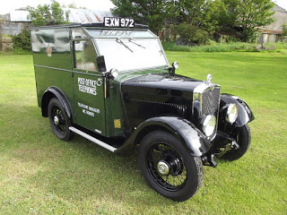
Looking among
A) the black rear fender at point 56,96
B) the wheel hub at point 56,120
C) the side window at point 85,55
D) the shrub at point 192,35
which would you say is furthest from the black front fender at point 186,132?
the shrub at point 192,35

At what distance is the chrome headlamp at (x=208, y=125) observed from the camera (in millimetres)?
3117

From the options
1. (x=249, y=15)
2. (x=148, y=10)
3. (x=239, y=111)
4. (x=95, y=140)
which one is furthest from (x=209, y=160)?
(x=249, y=15)

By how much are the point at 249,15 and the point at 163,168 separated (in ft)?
110

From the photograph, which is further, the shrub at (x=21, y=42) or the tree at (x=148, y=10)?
the tree at (x=148, y=10)

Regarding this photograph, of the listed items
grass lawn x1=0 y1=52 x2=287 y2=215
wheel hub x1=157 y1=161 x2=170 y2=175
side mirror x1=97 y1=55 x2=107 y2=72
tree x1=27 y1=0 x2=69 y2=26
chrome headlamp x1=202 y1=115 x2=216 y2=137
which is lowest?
grass lawn x1=0 y1=52 x2=287 y2=215

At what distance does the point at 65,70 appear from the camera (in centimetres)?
444

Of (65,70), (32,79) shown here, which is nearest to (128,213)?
(65,70)

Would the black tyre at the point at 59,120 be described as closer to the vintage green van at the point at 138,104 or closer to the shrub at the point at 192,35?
the vintage green van at the point at 138,104

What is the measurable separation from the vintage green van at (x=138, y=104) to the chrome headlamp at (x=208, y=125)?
1cm

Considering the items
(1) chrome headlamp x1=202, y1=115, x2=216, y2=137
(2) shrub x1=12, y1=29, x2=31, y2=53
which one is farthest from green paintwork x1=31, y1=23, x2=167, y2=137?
(2) shrub x1=12, y1=29, x2=31, y2=53

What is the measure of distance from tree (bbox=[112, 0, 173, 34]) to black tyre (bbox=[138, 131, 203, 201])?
27.0 m

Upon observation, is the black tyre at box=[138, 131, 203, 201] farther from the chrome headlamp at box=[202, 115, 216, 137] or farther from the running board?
the running board

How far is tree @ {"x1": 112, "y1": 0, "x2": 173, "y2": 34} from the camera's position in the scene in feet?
93.9

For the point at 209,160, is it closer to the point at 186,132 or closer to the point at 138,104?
the point at 186,132
